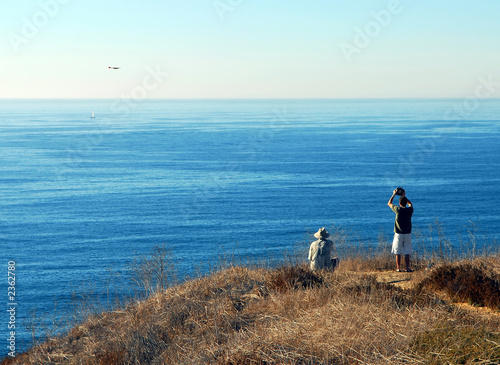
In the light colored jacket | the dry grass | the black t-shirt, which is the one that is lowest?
the dry grass

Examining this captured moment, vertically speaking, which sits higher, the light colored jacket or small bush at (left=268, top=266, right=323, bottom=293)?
the light colored jacket

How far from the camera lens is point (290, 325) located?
24.1 ft

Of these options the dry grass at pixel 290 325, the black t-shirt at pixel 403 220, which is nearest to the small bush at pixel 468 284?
the dry grass at pixel 290 325

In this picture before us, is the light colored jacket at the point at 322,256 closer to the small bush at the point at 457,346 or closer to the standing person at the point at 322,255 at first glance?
the standing person at the point at 322,255

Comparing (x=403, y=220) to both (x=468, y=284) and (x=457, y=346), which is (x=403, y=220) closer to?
(x=468, y=284)

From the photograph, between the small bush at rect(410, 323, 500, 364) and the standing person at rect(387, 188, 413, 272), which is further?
the standing person at rect(387, 188, 413, 272)

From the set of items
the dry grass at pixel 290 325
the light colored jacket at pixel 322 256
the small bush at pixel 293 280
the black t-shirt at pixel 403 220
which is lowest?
the dry grass at pixel 290 325

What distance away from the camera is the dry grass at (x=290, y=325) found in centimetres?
617

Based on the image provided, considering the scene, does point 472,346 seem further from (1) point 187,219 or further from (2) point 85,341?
(1) point 187,219

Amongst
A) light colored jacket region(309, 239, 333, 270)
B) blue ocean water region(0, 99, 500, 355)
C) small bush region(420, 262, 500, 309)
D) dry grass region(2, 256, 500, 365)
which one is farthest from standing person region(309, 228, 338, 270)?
blue ocean water region(0, 99, 500, 355)

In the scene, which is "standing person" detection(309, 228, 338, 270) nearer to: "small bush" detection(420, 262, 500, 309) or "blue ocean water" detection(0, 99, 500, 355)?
"small bush" detection(420, 262, 500, 309)

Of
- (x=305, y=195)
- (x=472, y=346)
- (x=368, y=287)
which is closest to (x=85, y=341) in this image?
(x=368, y=287)

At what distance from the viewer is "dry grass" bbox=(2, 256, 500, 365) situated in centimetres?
617

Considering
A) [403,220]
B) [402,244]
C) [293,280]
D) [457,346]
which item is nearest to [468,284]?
[402,244]
